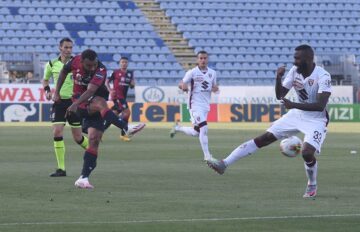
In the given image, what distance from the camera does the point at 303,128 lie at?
504 inches

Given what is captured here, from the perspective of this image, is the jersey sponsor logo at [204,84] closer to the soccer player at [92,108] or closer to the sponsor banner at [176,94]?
the soccer player at [92,108]

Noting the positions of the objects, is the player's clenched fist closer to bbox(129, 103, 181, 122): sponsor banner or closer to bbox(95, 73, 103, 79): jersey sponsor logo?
bbox(95, 73, 103, 79): jersey sponsor logo

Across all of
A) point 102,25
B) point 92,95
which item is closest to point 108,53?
point 102,25

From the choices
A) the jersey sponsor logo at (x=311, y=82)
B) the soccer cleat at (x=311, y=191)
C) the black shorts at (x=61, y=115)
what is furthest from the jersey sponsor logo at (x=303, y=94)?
the black shorts at (x=61, y=115)

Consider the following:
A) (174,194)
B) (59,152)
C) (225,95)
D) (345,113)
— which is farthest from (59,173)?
(345,113)

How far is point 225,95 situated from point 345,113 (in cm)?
611

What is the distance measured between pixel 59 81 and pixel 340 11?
4349 cm

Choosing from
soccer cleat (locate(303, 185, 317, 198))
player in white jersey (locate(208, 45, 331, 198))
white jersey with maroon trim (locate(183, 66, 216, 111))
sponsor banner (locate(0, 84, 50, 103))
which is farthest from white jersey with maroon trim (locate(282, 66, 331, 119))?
sponsor banner (locate(0, 84, 50, 103))

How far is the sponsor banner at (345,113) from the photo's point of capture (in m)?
47.2

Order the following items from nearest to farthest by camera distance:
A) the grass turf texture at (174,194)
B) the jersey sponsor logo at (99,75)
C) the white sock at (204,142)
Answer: the grass turf texture at (174,194) < the jersey sponsor logo at (99,75) < the white sock at (204,142)

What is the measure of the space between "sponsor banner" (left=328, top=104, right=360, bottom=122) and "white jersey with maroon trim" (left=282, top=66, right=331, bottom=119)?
34690 mm

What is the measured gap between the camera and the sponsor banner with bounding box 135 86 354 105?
149ft

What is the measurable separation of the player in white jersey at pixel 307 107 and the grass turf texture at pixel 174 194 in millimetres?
564

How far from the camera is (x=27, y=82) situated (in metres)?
44.9
